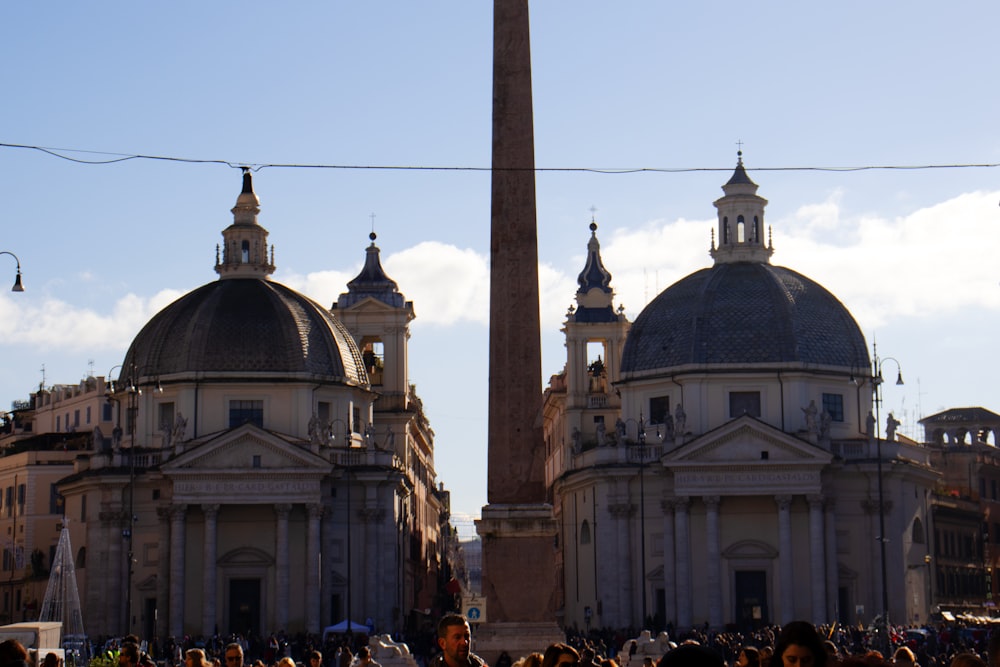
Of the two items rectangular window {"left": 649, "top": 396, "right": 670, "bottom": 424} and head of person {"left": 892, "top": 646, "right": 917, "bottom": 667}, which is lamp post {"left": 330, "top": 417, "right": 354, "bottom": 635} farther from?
head of person {"left": 892, "top": 646, "right": 917, "bottom": 667}

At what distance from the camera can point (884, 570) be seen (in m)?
71.4

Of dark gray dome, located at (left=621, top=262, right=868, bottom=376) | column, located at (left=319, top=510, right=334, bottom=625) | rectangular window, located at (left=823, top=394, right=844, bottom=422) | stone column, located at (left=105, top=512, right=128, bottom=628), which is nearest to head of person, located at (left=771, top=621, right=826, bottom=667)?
column, located at (left=319, top=510, right=334, bottom=625)

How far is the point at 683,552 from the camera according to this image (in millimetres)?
76250

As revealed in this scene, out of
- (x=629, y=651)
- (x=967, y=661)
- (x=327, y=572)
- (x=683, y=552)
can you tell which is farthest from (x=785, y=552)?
(x=967, y=661)

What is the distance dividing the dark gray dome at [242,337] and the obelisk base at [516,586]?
46.8 metres

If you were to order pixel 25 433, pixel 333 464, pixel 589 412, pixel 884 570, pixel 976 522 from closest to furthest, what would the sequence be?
pixel 884 570 → pixel 333 464 → pixel 589 412 → pixel 976 522 → pixel 25 433

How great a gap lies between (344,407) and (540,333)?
4961cm

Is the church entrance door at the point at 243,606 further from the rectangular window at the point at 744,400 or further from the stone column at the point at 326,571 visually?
the rectangular window at the point at 744,400

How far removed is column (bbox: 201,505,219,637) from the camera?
74.3 m

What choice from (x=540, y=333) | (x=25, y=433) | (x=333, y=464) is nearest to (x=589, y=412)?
(x=333, y=464)

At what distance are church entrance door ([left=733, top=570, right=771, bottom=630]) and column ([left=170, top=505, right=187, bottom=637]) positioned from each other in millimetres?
21221

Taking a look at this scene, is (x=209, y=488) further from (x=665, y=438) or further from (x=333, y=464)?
(x=665, y=438)

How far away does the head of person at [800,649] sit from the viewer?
373 inches

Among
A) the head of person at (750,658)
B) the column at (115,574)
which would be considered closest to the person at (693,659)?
the head of person at (750,658)
